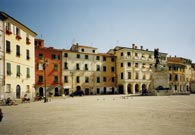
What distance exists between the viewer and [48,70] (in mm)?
43031

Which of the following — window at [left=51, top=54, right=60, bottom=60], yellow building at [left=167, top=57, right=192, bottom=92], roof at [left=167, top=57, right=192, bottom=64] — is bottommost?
yellow building at [left=167, top=57, right=192, bottom=92]

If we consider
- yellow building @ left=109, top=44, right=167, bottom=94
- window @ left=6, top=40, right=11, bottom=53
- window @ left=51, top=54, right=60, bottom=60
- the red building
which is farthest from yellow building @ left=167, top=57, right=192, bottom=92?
window @ left=6, top=40, right=11, bottom=53

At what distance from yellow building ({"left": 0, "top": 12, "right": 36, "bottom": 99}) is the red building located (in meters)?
9.46

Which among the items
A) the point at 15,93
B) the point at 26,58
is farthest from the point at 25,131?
the point at 26,58

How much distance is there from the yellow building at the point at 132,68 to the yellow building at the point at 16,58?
89.9ft

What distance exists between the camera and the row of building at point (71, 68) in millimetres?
27453

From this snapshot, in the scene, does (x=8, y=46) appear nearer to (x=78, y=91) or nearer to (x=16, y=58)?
(x=16, y=58)

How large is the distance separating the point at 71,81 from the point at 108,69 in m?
12.5

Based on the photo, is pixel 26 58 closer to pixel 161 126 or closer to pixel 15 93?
pixel 15 93

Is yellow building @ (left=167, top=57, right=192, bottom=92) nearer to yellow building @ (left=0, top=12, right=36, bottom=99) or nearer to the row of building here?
the row of building

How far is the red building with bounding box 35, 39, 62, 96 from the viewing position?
4191cm

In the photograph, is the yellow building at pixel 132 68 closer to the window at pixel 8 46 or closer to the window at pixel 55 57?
the window at pixel 55 57

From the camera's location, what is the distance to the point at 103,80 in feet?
168

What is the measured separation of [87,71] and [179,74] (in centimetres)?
3763
